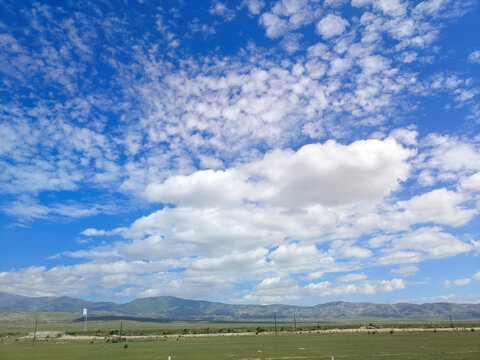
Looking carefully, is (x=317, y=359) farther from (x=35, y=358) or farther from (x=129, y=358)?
(x=35, y=358)

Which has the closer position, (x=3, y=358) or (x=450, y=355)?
(x=450, y=355)

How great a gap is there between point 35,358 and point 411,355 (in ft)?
169

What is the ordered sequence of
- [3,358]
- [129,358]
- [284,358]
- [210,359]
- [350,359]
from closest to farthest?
1. [350,359]
2. [284,358]
3. [210,359]
4. [129,358]
5. [3,358]

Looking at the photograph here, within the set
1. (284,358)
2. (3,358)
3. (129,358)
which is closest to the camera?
(284,358)

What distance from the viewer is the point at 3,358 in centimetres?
4969

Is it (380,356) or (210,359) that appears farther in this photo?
(210,359)

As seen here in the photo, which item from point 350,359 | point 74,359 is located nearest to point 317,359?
point 350,359

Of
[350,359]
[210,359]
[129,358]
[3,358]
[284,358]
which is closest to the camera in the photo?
[350,359]

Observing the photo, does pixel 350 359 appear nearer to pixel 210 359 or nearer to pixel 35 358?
pixel 210 359

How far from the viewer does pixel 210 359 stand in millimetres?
42812

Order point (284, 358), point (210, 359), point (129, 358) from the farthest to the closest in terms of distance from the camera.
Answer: point (129, 358), point (210, 359), point (284, 358)

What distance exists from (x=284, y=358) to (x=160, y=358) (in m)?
17.3

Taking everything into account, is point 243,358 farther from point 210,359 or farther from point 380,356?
point 380,356

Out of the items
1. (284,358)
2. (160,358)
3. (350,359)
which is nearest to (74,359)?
(160,358)
